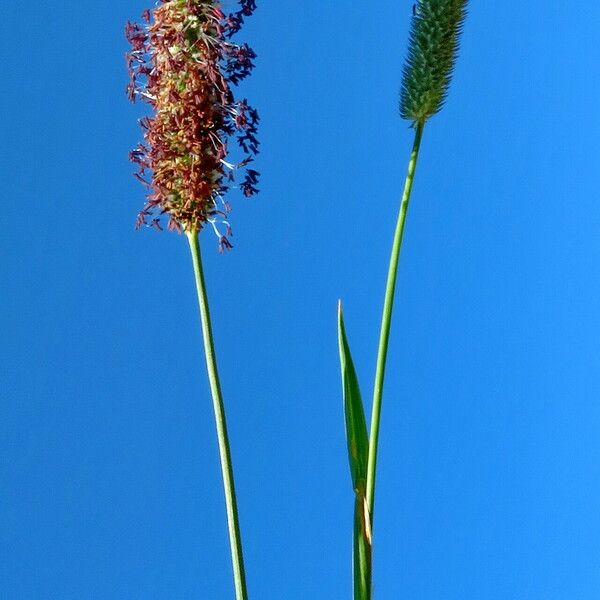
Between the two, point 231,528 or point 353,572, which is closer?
point 231,528

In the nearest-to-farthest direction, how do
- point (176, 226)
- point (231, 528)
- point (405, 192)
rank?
point (231, 528)
point (176, 226)
point (405, 192)

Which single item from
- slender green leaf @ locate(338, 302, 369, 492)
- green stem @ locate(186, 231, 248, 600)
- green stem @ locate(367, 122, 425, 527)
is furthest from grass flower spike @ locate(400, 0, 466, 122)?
green stem @ locate(186, 231, 248, 600)

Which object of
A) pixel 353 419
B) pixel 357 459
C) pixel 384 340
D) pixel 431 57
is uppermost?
pixel 431 57

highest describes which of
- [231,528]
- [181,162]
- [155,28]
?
[155,28]

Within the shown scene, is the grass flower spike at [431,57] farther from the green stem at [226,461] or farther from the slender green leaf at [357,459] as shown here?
the green stem at [226,461]

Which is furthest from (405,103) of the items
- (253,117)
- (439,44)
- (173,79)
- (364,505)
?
(364,505)

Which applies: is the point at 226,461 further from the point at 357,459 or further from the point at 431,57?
the point at 431,57

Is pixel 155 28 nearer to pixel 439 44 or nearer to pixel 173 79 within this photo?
pixel 173 79

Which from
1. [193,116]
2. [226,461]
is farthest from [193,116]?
[226,461]
